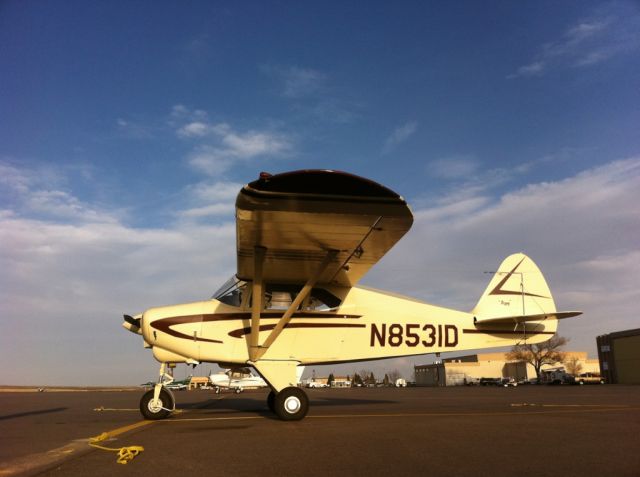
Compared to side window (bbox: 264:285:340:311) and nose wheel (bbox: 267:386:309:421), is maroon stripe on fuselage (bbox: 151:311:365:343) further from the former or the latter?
nose wheel (bbox: 267:386:309:421)

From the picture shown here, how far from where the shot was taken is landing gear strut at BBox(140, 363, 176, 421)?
9531mm

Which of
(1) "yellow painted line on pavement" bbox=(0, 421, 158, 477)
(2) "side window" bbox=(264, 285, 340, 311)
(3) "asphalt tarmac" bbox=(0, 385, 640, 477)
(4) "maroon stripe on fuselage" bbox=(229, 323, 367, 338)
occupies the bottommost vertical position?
(3) "asphalt tarmac" bbox=(0, 385, 640, 477)

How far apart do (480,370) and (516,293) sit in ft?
321

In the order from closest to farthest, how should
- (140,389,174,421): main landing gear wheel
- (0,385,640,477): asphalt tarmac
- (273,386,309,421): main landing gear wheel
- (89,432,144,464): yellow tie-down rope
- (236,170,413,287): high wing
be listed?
(0,385,640,477): asphalt tarmac < (89,432,144,464): yellow tie-down rope < (236,170,413,287): high wing < (273,386,309,421): main landing gear wheel < (140,389,174,421): main landing gear wheel

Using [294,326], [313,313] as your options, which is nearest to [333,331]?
[313,313]

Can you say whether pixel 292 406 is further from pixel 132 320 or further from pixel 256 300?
pixel 132 320

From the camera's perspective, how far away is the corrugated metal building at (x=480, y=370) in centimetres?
9481

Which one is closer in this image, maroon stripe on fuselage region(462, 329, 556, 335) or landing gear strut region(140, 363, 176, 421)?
landing gear strut region(140, 363, 176, 421)

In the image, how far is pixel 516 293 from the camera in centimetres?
1195

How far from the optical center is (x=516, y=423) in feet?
27.0

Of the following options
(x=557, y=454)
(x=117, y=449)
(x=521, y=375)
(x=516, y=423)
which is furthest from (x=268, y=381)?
(x=521, y=375)

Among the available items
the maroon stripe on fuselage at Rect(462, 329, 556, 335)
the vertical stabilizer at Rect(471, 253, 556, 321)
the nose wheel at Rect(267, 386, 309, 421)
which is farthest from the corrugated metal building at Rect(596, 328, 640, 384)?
the nose wheel at Rect(267, 386, 309, 421)

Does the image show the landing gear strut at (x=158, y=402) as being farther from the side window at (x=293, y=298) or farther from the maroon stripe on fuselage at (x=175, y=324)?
the side window at (x=293, y=298)

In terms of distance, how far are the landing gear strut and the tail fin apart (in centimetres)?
702
